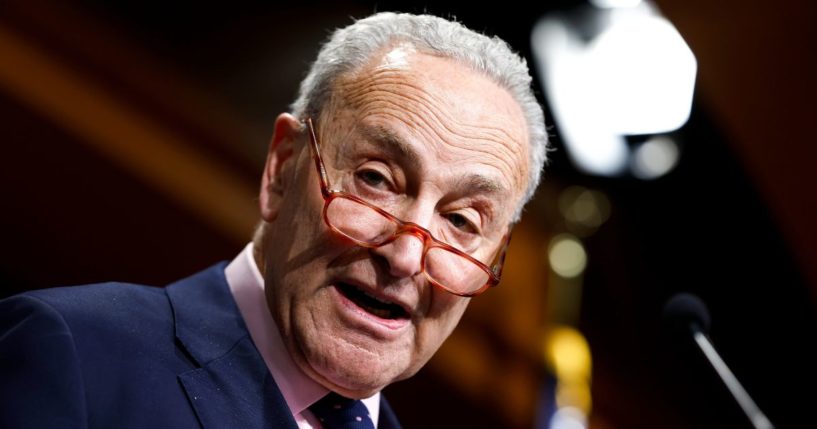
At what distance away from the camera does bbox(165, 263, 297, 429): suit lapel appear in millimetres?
1266

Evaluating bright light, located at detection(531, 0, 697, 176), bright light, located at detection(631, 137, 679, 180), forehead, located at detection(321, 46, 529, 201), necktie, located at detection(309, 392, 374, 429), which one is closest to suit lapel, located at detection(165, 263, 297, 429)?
necktie, located at detection(309, 392, 374, 429)

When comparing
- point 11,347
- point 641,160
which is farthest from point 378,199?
point 641,160

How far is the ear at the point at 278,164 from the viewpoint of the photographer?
156 cm

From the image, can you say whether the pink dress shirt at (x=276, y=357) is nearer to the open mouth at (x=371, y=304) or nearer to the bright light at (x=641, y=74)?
the open mouth at (x=371, y=304)

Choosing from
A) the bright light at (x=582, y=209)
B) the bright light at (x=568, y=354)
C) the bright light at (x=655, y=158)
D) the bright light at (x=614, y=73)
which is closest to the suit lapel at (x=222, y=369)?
the bright light at (x=614, y=73)

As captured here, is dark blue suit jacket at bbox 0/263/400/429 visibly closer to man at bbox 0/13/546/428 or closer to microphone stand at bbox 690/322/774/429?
man at bbox 0/13/546/428

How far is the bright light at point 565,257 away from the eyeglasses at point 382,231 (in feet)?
12.0

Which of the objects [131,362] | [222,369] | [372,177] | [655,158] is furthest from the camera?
[655,158]

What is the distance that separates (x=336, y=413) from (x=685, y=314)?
2.63ft

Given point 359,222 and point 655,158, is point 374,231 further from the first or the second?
point 655,158

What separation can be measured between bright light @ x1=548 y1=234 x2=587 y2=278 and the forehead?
11.5ft

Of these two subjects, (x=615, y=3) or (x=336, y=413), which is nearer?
(x=336, y=413)

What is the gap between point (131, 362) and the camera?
1.22 meters

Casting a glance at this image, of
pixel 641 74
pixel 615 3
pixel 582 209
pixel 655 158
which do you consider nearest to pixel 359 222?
pixel 615 3
